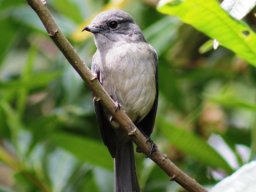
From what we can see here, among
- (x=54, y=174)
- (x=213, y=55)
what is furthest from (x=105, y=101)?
(x=213, y=55)

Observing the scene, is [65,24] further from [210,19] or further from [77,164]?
[210,19]

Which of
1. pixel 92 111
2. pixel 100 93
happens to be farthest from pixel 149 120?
pixel 100 93

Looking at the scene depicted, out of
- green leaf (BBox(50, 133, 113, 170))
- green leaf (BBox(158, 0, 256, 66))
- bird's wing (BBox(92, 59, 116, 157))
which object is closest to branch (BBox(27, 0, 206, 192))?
green leaf (BBox(158, 0, 256, 66))

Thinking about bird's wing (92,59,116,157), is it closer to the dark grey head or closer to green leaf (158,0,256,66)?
the dark grey head

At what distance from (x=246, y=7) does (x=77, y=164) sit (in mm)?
2100

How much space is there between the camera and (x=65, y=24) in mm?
4320

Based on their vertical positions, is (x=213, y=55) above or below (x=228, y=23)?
below

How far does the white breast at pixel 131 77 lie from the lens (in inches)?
147

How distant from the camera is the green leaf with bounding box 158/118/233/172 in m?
3.19

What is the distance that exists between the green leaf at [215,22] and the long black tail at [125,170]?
1.43 m

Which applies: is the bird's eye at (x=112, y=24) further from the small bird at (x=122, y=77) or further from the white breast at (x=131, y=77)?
the white breast at (x=131, y=77)

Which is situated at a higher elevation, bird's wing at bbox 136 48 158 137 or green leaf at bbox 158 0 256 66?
green leaf at bbox 158 0 256 66

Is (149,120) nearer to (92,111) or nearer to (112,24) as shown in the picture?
(92,111)

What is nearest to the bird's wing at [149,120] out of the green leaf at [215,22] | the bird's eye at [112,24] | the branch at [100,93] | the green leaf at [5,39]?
the bird's eye at [112,24]
